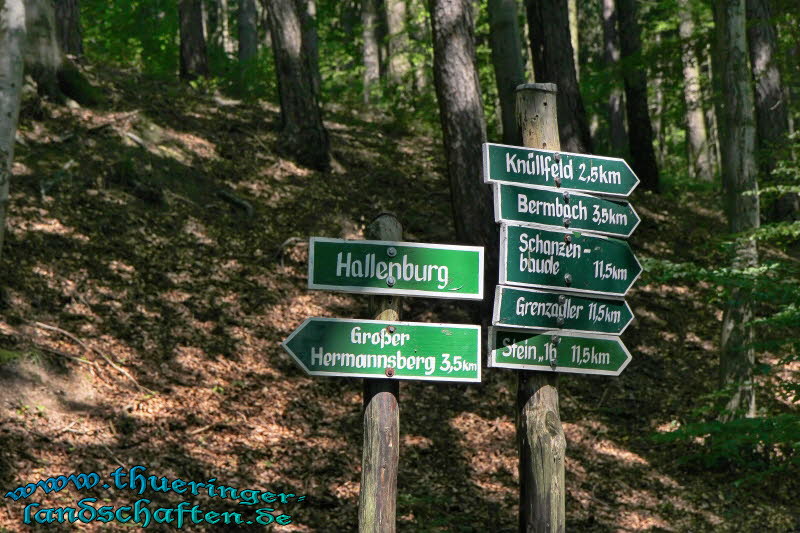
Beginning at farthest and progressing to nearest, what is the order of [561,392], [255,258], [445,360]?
[255,258] → [561,392] → [445,360]

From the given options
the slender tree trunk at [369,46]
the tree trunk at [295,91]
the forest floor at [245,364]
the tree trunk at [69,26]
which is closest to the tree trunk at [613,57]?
the slender tree trunk at [369,46]

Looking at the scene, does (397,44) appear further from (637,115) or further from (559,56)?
(559,56)

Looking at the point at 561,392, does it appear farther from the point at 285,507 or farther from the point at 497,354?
the point at 497,354

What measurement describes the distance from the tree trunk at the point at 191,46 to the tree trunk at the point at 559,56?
7758 mm

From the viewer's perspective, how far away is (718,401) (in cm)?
896

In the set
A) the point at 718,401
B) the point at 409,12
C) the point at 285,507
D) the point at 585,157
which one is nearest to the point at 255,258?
the point at 285,507

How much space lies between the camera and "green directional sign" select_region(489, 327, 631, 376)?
173 inches

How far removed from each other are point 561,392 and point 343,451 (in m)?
3.25

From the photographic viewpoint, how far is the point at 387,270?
13.9ft

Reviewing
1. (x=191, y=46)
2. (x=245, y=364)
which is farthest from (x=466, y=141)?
(x=191, y=46)

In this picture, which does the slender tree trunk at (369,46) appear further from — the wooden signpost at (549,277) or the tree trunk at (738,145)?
the wooden signpost at (549,277)

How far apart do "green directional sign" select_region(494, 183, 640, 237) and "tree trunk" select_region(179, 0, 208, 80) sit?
46.4 feet

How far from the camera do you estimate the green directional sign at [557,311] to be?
14.3 ft

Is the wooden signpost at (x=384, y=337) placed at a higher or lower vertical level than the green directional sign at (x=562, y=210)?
lower
